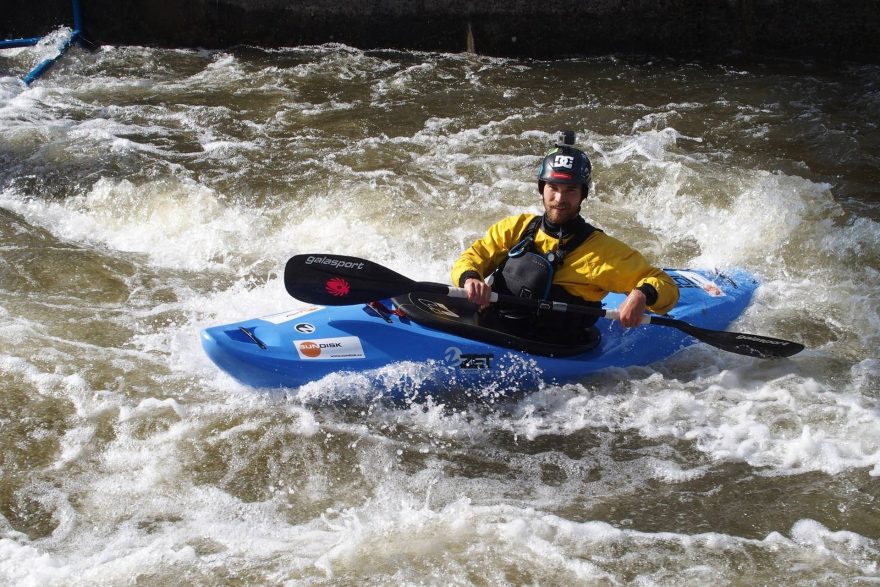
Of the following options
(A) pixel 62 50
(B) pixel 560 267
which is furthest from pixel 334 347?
(A) pixel 62 50

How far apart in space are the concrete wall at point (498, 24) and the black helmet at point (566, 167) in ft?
19.6

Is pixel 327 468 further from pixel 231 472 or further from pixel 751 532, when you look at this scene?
pixel 751 532

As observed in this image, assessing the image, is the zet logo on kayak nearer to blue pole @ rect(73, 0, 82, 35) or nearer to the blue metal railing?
the blue metal railing

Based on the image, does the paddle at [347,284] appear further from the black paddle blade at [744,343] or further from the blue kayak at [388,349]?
the black paddle blade at [744,343]

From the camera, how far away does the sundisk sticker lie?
13.5 ft

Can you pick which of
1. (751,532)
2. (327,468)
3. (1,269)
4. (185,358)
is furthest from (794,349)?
(1,269)

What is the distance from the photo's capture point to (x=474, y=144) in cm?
749

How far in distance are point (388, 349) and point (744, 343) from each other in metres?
1.80

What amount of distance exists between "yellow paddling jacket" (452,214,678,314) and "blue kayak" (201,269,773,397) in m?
0.27

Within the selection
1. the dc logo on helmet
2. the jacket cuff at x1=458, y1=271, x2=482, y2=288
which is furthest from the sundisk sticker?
the dc logo on helmet

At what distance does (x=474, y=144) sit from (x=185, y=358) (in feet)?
12.3

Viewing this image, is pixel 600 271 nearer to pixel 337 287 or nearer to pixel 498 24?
pixel 337 287

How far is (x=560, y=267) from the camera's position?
13.7 feet

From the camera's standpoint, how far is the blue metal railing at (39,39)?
8.96 metres
